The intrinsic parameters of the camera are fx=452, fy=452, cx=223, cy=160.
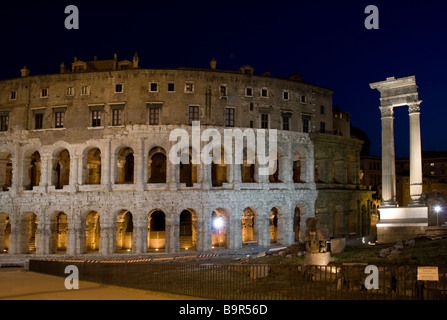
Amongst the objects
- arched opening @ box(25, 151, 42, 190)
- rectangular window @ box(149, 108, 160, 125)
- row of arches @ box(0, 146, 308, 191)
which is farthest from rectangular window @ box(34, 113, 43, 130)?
rectangular window @ box(149, 108, 160, 125)

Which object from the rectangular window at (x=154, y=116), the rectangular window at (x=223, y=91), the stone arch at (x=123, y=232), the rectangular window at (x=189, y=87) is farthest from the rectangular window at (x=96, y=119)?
the rectangular window at (x=223, y=91)

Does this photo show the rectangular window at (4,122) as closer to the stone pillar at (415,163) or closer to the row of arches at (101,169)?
the row of arches at (101,169)

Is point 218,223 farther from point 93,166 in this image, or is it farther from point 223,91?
point 93,166

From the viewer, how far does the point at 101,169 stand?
39375 millimetres

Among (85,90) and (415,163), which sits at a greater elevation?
(85,90)

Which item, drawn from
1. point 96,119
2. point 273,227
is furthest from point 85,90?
point 273,227

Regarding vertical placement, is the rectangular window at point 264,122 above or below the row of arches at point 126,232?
above

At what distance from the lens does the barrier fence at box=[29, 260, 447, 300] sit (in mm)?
15250

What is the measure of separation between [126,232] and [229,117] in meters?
14.9

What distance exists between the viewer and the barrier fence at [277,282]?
15250 mm

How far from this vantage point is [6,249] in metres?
42.3

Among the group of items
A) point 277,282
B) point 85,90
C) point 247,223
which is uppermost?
point 85,90
